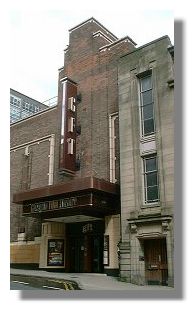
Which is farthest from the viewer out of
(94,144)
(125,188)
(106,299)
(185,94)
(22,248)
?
(22,248)

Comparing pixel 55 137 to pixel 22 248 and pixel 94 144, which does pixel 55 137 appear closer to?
pixel 94 144

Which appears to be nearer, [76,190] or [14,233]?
[76,190]

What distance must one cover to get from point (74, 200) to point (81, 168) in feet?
13.5

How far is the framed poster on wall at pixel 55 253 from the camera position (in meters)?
23.3

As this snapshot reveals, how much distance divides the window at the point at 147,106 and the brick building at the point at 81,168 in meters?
0.53

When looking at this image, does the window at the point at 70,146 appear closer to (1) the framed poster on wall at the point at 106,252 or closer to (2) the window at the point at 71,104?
(2) the window at the point at 71,104

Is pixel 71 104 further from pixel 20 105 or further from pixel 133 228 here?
pixel 20 105

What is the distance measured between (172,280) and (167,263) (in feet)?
3.54

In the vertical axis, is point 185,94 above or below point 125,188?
above

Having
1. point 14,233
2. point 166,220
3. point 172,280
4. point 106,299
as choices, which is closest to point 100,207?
point 166,220

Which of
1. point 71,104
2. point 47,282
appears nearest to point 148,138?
point 71,104

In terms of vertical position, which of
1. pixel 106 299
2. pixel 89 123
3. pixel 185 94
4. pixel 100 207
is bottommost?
pixel 106 299

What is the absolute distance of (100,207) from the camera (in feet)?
64.7

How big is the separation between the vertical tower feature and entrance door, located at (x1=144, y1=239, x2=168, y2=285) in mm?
7333
